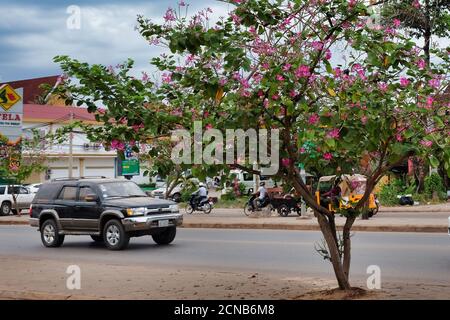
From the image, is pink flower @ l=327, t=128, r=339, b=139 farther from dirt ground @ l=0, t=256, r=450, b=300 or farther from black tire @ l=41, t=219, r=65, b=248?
black tire @ l=41, t=219, r=65, b=248

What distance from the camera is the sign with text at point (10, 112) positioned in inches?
554

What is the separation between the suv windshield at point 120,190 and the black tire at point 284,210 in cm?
1091

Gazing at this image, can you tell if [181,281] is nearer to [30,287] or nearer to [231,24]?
[30,287]

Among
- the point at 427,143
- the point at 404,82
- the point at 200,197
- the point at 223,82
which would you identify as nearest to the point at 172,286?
the point at 223,82

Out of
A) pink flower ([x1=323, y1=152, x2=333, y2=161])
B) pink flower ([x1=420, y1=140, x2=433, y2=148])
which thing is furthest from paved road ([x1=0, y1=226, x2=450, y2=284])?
pink flower ([x1=420, y1=140, x2=433, y2=148])

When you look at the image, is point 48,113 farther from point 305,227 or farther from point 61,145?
point 305,227

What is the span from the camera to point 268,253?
49.3 feet

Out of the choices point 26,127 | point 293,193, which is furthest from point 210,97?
point 26,127

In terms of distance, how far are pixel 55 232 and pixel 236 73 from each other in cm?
1136

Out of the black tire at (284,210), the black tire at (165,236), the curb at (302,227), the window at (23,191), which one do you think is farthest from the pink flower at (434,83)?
the window at (23,191)

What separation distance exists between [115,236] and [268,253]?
155 inches

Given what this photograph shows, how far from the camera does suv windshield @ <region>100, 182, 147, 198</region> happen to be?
56.9 ft

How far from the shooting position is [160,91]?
8.90m

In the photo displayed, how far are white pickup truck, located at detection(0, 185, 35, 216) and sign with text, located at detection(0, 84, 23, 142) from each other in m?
22.8
